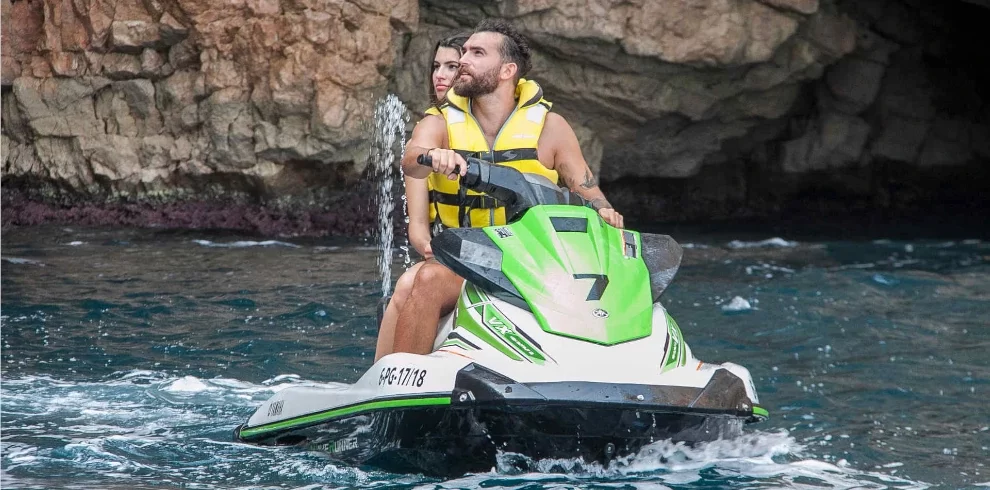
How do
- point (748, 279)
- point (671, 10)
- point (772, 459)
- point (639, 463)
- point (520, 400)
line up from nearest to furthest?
point (520, 400) → point (639, 463) → point (772, 459) → point (748, 279) → point (671, 10)

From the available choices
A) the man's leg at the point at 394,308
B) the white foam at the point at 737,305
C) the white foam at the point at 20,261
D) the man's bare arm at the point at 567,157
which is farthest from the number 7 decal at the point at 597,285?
the white foam at the point at 20,261

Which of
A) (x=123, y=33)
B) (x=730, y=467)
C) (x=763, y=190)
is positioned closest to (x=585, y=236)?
(x=730, y=467)

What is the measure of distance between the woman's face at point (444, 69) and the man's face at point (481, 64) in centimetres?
137

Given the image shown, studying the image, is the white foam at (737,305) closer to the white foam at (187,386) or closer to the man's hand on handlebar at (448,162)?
the white foam at (187,386)

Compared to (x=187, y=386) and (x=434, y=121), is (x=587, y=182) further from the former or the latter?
(x=187, y=386)

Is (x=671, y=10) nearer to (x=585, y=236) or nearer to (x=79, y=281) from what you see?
(x=79, y=281)

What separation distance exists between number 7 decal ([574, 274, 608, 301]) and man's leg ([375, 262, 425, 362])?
22.3 inches

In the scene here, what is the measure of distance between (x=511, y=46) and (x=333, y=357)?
2258 millimetres

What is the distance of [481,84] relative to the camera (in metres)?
3.71

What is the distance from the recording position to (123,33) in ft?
31.9

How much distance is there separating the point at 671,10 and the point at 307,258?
4114 millimetres

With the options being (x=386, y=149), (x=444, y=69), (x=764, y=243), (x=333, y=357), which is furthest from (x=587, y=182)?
(x=386, y=149)

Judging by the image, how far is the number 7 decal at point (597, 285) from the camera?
310 centimetres

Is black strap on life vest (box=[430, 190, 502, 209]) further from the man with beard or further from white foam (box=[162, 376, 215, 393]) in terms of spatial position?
white foam (box=[162, 376, 215, 393])
